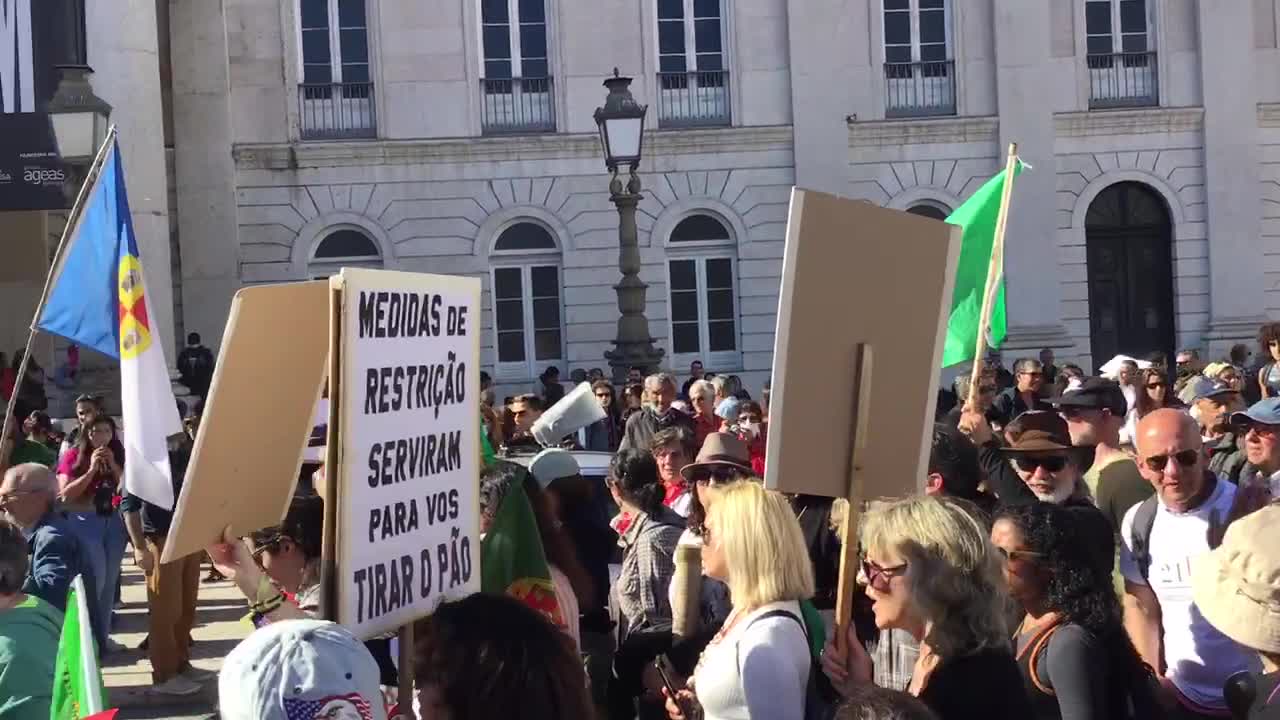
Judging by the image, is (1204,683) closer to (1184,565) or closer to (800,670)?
(1184,565)

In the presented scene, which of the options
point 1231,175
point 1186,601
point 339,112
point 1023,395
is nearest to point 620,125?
point 1023,395

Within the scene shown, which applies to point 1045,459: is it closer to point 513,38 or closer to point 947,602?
point 947,602

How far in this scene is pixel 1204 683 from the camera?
508 centimetres

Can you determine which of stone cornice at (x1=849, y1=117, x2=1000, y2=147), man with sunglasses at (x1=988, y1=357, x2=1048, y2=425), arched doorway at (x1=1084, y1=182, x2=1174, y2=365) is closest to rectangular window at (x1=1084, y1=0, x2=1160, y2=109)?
arched doorway at (x1=1084, y1=182, x2=1174, y2=365)

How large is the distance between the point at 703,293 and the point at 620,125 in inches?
400

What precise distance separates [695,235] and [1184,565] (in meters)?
21.6

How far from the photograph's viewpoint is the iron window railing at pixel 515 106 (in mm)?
26484

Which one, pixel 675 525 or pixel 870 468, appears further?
pixel 675 525

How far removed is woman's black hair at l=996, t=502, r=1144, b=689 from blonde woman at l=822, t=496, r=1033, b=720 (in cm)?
25

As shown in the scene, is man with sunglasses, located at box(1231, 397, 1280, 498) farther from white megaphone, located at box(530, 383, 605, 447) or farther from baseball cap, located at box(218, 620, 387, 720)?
white megaphone, located at box(530, 383, 605, 447)

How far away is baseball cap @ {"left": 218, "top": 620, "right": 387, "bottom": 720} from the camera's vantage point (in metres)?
2.65

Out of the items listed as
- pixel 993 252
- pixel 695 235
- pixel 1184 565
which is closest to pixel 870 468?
pixel 1184 565

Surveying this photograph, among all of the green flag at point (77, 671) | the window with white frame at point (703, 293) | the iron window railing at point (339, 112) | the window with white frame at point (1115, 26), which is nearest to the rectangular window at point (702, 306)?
the window with white frame at point (703, 293)

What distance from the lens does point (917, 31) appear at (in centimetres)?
2711
